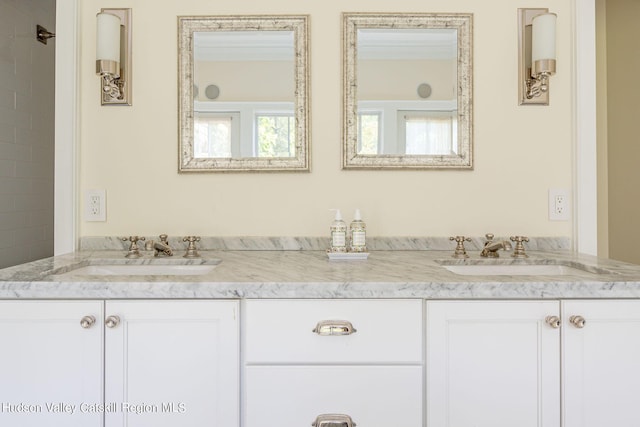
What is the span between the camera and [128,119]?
163 cm

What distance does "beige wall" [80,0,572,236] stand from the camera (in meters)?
1.62

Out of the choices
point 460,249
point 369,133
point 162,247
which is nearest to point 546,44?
point 369,133
